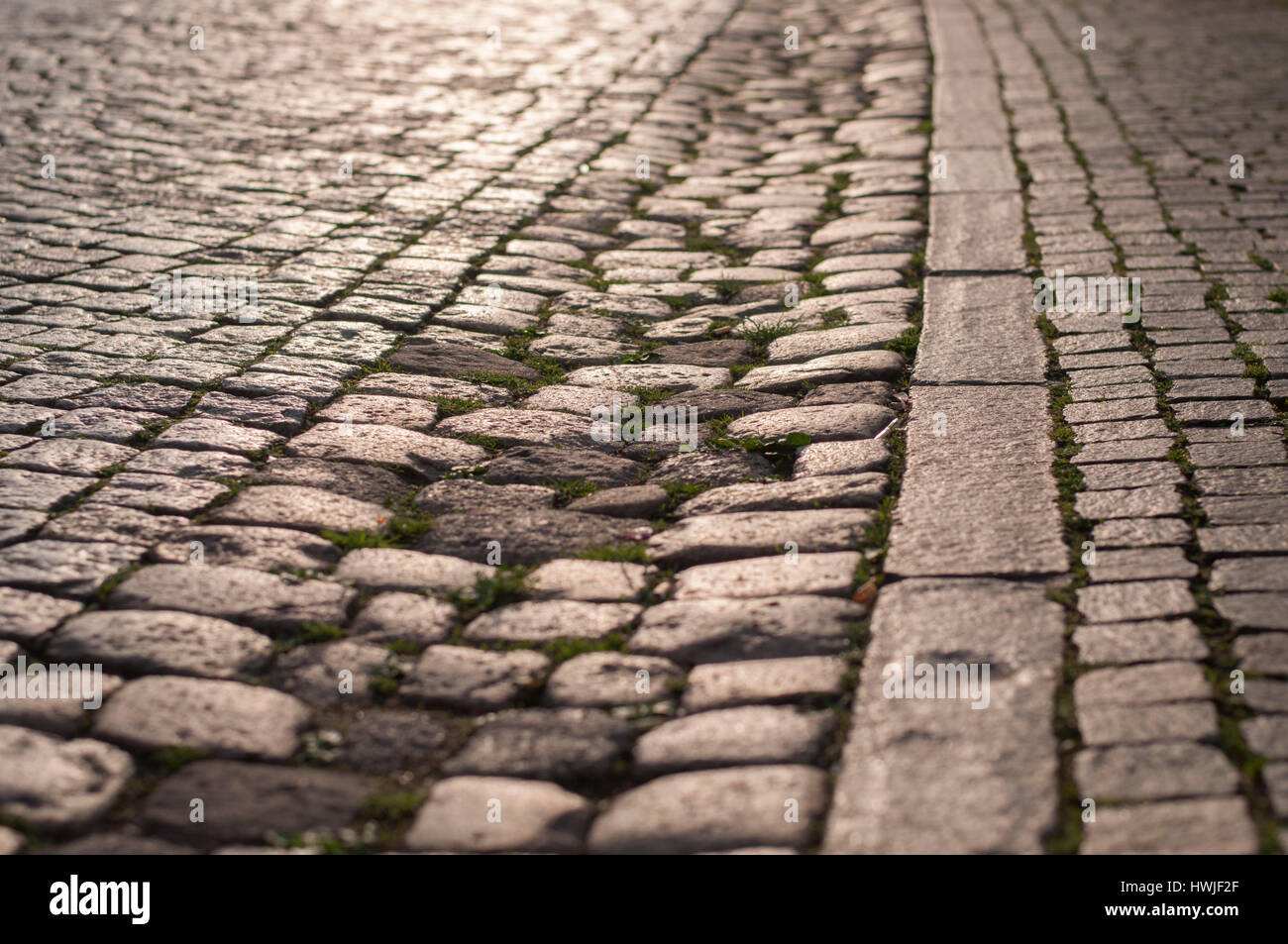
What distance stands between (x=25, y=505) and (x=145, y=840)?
149 centimetres

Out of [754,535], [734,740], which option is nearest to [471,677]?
[734,740]

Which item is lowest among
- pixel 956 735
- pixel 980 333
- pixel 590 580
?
pixel 956 735

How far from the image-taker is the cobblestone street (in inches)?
89.1

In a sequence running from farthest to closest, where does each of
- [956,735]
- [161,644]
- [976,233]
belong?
[976,233]
[161,644]
[956,735]

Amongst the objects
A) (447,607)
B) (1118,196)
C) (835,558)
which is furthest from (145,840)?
(1118,196)

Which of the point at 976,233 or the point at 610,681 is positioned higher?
the point at 976,233

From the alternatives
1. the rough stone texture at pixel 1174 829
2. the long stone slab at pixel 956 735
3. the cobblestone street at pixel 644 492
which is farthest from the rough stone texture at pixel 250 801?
the rough stone texture at pixel 1174 829

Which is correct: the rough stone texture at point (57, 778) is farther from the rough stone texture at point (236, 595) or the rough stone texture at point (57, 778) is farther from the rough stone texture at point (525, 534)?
the rough stone texture at point (525, 534)

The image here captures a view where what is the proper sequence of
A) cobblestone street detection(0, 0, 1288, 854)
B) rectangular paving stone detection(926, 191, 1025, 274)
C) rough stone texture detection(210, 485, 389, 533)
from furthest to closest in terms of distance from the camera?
rectangular paving stone detection(926, 191, 1025, 274)
rough stone texture detection(210, 485, 389, 533)
cobblestone street detection(0, 0, 1288, 854)

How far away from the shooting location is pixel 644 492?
346 centimetres

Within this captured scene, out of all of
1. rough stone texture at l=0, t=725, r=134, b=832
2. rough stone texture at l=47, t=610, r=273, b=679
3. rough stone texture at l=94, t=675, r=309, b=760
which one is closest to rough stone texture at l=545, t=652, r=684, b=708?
rough stone texture at l=94, t=675, r=309, b=760

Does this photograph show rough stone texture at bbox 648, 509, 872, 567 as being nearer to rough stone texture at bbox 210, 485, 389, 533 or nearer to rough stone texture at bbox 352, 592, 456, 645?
rough stone texture at bbox 352, 592, 456, 645

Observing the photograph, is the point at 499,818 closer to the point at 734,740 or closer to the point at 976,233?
the point at 734,740
